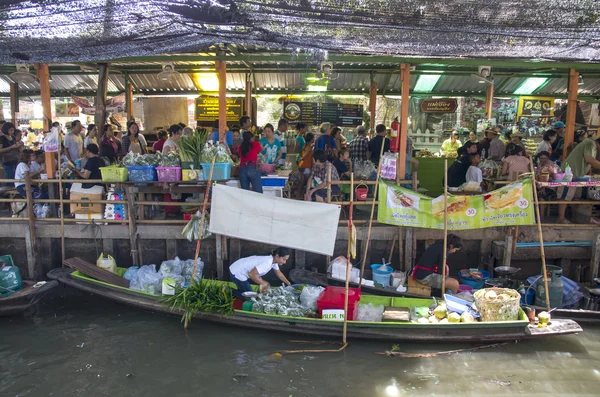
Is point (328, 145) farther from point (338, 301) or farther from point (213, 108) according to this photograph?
point (213, 108)

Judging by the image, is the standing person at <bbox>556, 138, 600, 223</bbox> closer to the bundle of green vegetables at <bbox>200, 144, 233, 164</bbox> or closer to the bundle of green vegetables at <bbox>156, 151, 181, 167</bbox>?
the bundle of green vegetables at <bbox>200, 144, 233, 164</bbox>

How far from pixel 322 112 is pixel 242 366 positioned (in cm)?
1039

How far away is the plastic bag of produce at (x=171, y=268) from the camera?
30.3 feet

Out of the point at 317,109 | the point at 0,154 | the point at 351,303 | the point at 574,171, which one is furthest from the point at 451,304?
the point at 0,154

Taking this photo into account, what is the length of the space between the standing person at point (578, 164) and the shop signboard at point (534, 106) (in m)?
5.84

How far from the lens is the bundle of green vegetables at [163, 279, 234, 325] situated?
27.1 feet

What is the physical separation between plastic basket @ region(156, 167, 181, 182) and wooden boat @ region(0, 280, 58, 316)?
10.3 ft

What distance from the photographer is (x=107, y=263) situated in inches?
379

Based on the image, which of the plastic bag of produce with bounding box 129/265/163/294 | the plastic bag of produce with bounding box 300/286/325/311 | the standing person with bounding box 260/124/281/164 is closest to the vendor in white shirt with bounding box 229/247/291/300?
the plastic bag of produce with bounding box 300/286/325/311

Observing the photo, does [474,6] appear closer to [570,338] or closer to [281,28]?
[281,28]

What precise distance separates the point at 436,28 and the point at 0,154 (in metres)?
11.5

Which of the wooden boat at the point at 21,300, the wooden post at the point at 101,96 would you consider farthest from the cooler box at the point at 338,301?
the wooden post at the point at 101,96

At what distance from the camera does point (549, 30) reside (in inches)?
200

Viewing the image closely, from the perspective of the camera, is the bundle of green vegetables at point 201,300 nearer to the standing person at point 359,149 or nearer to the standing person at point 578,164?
the standing person at point 359,149
